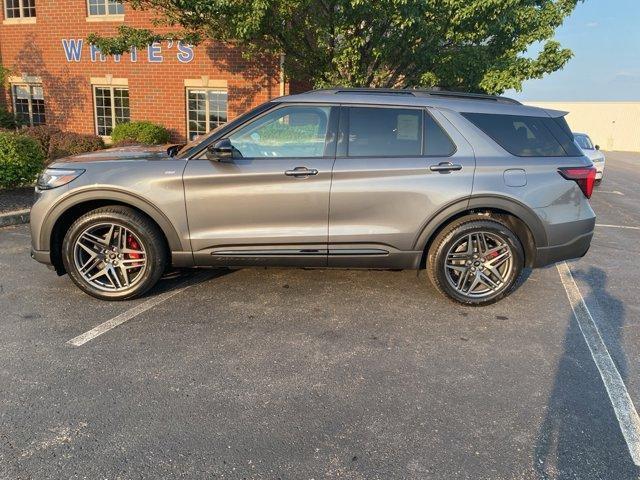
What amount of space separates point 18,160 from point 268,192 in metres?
5.97

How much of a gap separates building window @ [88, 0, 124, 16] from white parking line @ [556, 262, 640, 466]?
1454 centimetres

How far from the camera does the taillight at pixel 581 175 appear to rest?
4.17 metres

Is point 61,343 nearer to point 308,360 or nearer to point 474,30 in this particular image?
point 308,360

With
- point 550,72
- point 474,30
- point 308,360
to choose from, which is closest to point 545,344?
point 308,360

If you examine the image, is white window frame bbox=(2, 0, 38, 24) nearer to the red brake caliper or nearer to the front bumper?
the front bumper

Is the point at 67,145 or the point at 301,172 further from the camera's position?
the point at 67,145

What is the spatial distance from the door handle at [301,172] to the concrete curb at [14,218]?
5.03 metres

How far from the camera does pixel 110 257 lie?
4.16 m

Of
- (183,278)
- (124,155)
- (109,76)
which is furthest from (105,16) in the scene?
(183,278)

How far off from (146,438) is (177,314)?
1.60 meters

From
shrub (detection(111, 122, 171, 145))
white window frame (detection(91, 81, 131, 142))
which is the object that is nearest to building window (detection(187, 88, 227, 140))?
shrub (detection(111, 122, 171, 145))

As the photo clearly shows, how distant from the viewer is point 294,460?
234 centimetres

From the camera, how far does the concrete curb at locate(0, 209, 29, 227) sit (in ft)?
22.2

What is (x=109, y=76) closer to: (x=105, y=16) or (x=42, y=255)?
(x=105, y=16)
